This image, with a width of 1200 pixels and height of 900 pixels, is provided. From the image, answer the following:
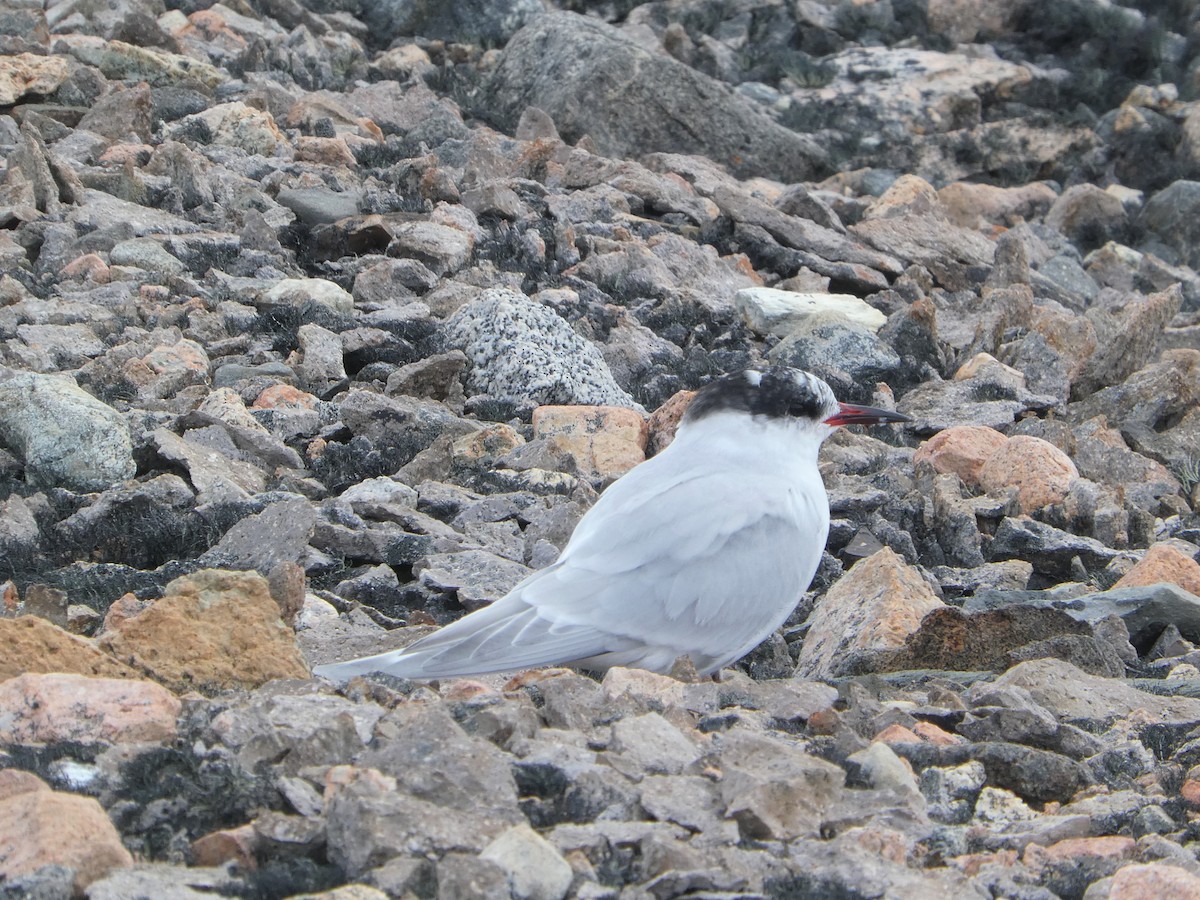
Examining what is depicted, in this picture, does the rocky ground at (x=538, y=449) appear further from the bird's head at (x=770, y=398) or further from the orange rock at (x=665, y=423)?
the bird's head at (x=770, y=398)

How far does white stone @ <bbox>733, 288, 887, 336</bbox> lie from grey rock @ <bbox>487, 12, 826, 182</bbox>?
3.43 metres

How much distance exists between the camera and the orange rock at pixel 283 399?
6957 millimetres

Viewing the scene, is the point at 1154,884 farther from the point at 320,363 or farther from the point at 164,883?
the point at 320,363

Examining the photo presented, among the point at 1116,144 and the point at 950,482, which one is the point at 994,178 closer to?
the point at 1116,144

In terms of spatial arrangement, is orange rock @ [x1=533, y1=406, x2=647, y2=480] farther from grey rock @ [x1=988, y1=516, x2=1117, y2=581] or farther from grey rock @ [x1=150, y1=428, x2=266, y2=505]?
grey rock @ [x1=988, y1=516, x2=1117, y2=581]

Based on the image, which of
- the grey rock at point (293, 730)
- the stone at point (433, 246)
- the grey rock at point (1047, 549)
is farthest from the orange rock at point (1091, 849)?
the stone at point (433, 246)

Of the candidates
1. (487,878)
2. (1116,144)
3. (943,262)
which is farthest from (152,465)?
(1116,144)

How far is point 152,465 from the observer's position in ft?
20.3

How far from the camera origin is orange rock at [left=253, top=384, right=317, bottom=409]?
22.8 ft

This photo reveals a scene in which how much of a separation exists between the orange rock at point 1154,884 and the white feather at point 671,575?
1647mm

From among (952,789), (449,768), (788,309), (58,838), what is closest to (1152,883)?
(952,789)

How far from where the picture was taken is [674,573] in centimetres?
451

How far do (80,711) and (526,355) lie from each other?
4212 mm

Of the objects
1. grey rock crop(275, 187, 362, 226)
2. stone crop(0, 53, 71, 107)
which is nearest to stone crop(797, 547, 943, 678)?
grey rock crop(275, 187, 362, 226)
